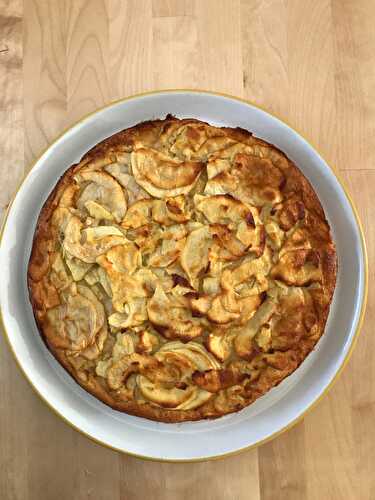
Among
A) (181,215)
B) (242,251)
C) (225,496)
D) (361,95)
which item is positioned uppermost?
(361,95)

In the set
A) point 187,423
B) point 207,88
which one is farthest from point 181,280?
point 207,88

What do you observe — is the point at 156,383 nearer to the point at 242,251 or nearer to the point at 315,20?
the point at 242,251

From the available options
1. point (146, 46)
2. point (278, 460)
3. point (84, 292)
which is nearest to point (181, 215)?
point (84, 292)

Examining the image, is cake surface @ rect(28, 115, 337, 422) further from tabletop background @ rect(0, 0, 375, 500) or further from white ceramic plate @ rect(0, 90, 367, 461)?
tabletop background @ rect(0, 0, 375, 500)

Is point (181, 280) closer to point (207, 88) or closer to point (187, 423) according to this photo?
point (187, 423)

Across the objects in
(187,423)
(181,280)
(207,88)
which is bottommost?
(187,423)

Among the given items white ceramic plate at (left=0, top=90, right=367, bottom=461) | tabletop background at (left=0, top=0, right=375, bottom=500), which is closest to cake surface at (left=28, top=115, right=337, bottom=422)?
white ceramic plate at (left=0, top=90, right=367, bottom=461)
